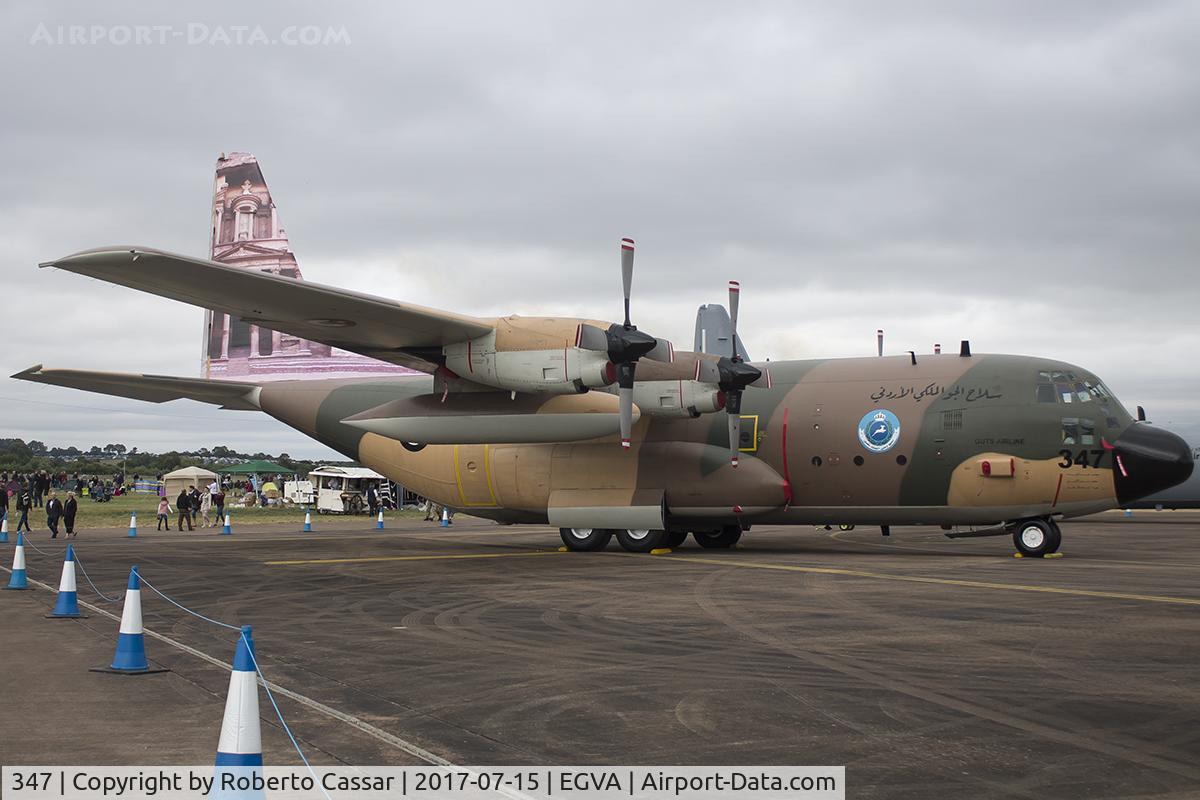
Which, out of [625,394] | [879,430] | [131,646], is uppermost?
[625,394]

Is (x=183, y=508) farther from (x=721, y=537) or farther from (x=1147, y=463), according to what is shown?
(x=1147, y=463)

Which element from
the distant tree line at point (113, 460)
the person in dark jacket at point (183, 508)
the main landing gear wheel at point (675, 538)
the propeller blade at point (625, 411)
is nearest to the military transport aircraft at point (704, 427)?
the propeller blade at point (625, 411)

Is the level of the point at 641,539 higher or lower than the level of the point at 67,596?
higher

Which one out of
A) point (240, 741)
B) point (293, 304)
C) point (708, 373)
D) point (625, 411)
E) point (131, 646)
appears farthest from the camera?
point (708, 373)

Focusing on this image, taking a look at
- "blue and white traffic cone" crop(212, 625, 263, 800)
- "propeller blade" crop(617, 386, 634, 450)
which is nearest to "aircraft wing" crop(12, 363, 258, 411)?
"propeller blade" crop(617, 386, 634, 450)

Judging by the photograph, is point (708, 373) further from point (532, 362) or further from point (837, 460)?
point (532, 362)

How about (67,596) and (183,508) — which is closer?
(67,596)

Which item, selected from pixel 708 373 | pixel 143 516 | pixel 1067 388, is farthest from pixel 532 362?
pixel 143 516

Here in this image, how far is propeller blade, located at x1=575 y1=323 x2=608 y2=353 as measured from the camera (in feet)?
66.4

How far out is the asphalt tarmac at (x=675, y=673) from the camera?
260 inches

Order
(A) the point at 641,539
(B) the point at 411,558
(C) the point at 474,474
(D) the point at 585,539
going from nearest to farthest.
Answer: (B) the point at 411,558 → (A) the point at 641,539 → (D) the point at 585,539 → (C) the point at 474,474

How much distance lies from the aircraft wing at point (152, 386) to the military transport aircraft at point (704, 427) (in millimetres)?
105

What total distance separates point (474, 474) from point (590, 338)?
6.20 m

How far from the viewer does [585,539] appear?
24547 millimetres
